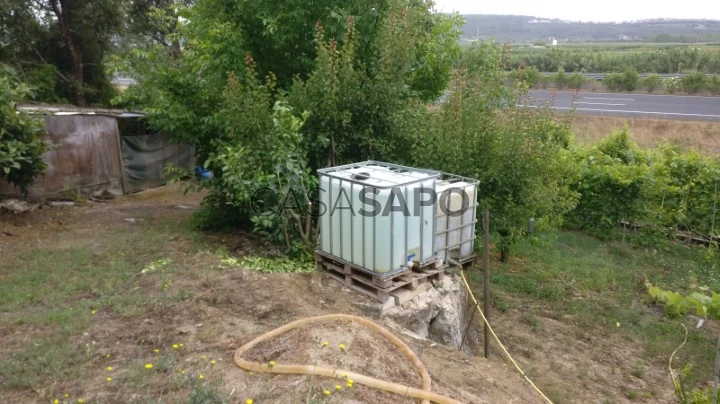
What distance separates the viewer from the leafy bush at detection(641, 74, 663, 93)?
25594 mm

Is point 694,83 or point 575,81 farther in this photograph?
point 575,81

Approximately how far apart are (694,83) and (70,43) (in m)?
27.4

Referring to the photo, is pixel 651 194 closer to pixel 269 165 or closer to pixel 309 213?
pixel 309 213

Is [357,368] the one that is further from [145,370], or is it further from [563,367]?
[563,367]

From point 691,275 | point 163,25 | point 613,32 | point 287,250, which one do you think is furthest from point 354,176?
point 613,32

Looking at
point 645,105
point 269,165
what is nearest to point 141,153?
point 269,165

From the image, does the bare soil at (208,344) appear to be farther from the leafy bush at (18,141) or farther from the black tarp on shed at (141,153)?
the black tarp on shed at (141,153)

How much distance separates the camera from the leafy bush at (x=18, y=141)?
7.83 m

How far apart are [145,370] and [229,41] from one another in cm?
590

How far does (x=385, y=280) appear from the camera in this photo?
17.1 feet

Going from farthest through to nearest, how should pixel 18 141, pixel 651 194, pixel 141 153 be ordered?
1. pixel 141 153
2. pixel 651 194
3. pixel 18 141

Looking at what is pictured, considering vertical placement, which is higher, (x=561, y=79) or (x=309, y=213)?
(x=561, y=79)

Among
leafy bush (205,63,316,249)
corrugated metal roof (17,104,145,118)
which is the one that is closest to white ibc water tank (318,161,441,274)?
leafy bush (205,63,316,249)

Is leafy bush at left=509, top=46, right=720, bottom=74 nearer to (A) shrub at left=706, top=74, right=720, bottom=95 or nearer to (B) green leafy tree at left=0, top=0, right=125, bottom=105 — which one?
(A) shrub at left=706, top=74, right=720, bottom=95
